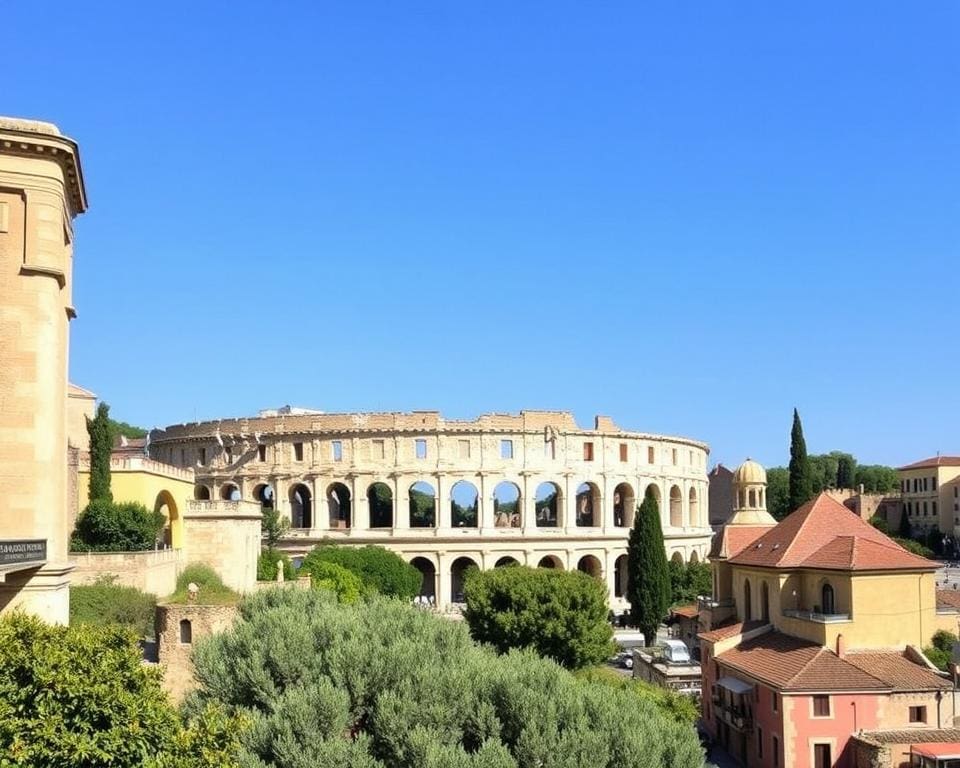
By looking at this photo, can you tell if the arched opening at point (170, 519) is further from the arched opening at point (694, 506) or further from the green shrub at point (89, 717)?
the arched opening at point (694, 506)

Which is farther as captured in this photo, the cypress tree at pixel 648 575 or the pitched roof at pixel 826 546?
the cypress tree at pixel 648 575

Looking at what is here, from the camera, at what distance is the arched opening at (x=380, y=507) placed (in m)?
72.2

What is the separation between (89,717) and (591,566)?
5743 centimetres

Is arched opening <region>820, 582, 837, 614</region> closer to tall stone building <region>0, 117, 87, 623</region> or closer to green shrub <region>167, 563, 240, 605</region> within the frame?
green shrub <region>167, 563, 240, 605</region>

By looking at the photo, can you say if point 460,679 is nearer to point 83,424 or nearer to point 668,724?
point 668,724

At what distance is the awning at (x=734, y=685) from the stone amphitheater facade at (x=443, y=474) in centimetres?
3060

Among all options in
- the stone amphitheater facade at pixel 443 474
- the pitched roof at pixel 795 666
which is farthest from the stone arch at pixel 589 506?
the pitched roof at pixel 795 666

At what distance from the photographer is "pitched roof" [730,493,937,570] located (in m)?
32.1

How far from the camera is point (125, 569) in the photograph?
3041 centimetres

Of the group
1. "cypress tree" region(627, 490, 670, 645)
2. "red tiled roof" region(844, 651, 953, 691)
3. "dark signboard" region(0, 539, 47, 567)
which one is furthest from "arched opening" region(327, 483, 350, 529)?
"dark signboard" region(0, 539, 47, 567)

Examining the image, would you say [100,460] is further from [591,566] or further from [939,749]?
[591,566]

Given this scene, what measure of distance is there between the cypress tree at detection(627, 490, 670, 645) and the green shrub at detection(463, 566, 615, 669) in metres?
9.35

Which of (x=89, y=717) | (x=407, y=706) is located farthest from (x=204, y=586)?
(x=89, y=717)

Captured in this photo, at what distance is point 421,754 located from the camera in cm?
1484
